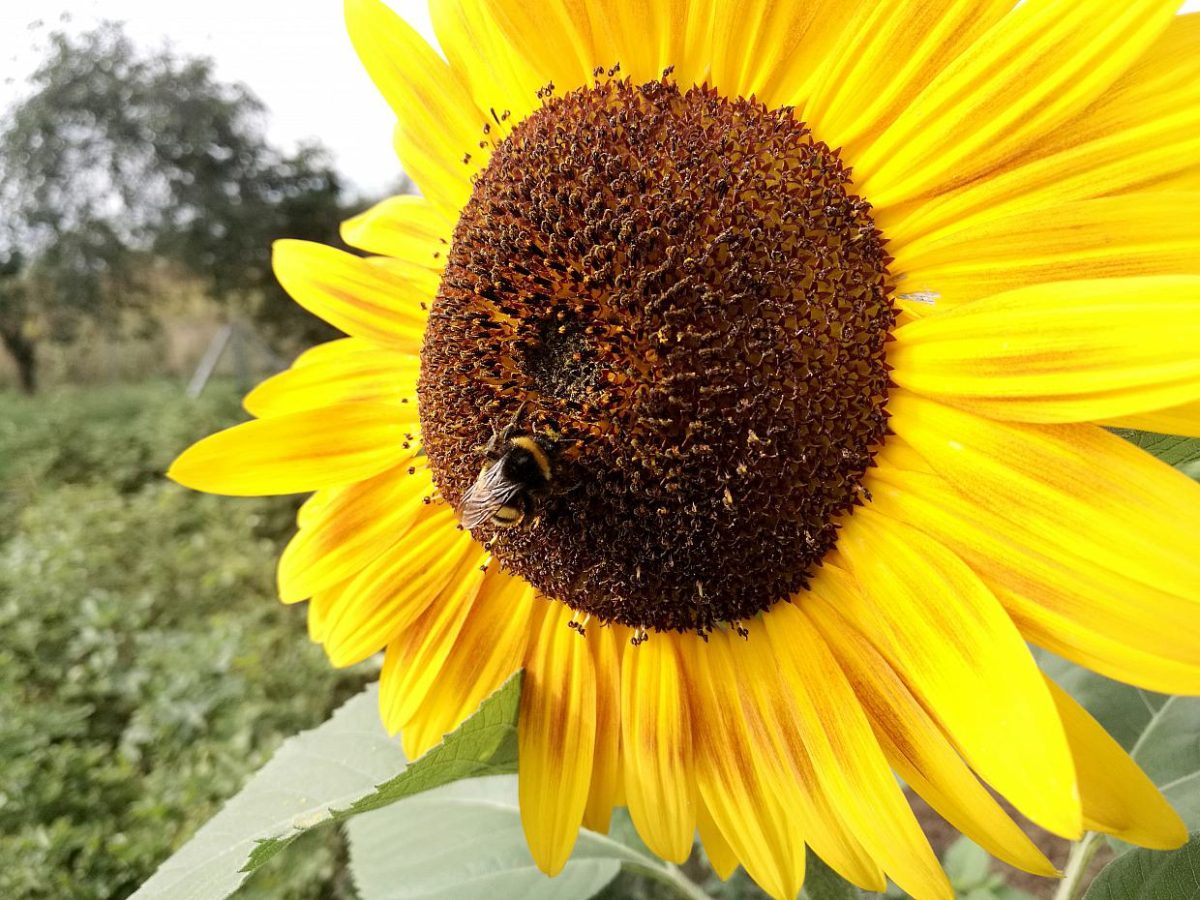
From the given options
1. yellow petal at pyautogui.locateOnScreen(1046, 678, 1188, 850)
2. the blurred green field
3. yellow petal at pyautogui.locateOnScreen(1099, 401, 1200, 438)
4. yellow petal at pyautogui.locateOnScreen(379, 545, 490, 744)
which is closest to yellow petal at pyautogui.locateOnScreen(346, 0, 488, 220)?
yellow petal at pyautogui.locateOnScreen(379, 545, 490, 744)

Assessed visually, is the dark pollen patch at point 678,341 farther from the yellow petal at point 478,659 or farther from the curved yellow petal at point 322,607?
the curved yellow petal at point 322,607

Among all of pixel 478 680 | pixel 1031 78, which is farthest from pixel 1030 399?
pixel 478 680

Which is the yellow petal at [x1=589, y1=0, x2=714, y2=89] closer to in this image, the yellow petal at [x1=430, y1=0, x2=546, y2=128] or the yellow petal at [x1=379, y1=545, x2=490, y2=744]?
the yellow petal at [x1=430, y1=0, x2=546, y2=128]

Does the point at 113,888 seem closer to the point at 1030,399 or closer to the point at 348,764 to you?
the point at 348,764

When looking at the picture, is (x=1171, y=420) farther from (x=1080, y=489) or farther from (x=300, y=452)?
(x=300, y=452)

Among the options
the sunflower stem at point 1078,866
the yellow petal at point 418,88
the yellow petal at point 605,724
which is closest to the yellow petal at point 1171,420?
the yellow petal at point 605,724

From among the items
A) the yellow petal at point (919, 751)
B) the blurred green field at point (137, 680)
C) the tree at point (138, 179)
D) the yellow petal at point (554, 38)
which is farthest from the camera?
the tree at point (138, 179)

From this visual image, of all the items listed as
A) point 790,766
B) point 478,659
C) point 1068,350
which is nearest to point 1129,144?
point 1068,350
